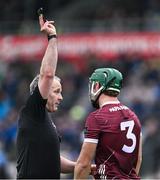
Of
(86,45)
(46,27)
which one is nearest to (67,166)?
(46,27)

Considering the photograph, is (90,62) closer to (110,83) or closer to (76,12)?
(76,12)

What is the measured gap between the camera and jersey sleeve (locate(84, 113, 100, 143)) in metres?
7.91

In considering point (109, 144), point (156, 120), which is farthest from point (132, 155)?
point (156, 120)

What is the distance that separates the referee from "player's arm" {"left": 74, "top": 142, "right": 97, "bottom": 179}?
0.24m

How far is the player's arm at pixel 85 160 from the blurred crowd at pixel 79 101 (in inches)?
255

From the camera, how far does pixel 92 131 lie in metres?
7.92

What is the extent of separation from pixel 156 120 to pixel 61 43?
6.68m

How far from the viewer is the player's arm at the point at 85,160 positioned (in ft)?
26.0

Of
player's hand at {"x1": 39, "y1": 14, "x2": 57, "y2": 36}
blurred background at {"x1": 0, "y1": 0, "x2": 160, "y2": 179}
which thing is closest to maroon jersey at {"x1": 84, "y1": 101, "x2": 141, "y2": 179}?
player's hand at {"x1": 39, "y1": 14, "x2": 57, "y2": 36}

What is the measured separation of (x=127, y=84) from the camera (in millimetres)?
18406

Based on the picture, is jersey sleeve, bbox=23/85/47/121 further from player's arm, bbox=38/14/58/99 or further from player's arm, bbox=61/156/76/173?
player's arm, bbox=61/156/76/173

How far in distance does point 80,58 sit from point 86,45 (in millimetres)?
347

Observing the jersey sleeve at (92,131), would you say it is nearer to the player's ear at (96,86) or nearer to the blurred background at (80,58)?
the player's ear at (96,86)

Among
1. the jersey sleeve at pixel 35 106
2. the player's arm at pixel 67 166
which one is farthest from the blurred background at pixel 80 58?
the jersey sleeve at pixel 35 106
